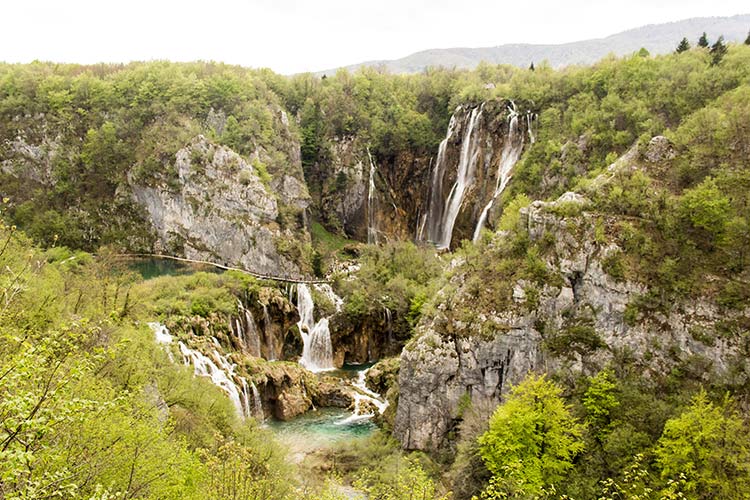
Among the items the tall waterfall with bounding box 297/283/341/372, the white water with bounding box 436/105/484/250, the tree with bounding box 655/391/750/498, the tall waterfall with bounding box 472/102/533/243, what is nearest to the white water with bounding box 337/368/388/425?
the tall waterfall with bounding box 297/283/341/372

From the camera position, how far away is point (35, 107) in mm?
63156

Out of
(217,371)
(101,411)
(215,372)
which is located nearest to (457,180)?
(217,371)

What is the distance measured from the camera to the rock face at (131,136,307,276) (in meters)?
54.2

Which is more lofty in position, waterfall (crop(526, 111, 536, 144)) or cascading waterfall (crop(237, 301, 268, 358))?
waterfall (crop(526, 111, 536, 144))

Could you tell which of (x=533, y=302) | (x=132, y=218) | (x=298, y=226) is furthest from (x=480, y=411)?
(x=132, y=218)

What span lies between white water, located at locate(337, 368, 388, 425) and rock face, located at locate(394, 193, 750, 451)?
181 inches

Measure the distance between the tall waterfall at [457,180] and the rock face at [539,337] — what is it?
98.2ft

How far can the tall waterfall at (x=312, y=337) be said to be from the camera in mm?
39656

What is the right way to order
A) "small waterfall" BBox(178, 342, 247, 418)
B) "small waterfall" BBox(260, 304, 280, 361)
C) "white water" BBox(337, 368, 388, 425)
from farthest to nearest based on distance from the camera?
"small waterfall" BBox(260, 304, 280, 361) < "white water" BBox(337, 368, 388, 425) < "small waterfall" BBox(178, 342, 247, 418)

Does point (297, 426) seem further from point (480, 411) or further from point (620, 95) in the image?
point (620, 95)

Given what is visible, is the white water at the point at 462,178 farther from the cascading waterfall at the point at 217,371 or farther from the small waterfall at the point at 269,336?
the cascading waterfall at the point at 217,371

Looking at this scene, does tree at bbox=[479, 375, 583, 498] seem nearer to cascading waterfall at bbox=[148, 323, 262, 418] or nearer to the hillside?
the hillside

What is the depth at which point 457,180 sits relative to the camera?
59.0 metres

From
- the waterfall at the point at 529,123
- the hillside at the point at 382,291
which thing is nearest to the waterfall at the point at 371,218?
the hillside at the point at 382,291
